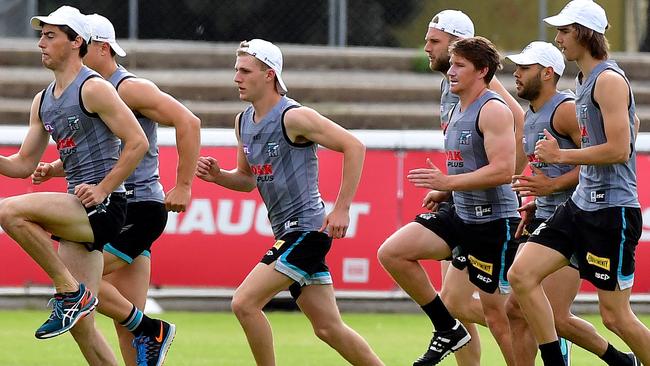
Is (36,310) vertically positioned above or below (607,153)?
below

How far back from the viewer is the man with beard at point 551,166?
8961 millimetres

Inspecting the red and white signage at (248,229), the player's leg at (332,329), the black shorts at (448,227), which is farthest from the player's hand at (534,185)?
the red and white signage at (248,229)

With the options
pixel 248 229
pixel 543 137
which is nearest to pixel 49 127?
pixel 543 137

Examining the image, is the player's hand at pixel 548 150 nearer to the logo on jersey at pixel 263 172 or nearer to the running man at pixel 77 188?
the logo on jersey at pixel 263 172

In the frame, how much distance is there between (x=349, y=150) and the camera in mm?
8594

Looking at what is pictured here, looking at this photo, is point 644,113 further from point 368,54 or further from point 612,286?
point 612,286

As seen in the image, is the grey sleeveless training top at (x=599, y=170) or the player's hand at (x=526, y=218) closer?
the grey sleeveless training top at (x=599, y=170)

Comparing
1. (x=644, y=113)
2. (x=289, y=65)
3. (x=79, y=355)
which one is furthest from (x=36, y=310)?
(x=644, y=113)

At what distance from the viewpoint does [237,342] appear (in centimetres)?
1202

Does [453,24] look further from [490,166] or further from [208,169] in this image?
[208,169]

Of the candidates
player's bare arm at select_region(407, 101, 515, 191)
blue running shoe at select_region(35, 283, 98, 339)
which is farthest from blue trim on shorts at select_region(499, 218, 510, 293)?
blue running shoe at select_region(35, 283, 98, 339)

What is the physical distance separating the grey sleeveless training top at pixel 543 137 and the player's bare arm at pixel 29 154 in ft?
9.88

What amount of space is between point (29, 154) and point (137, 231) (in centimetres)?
85

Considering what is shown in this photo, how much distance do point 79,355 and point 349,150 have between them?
3.45 metres
